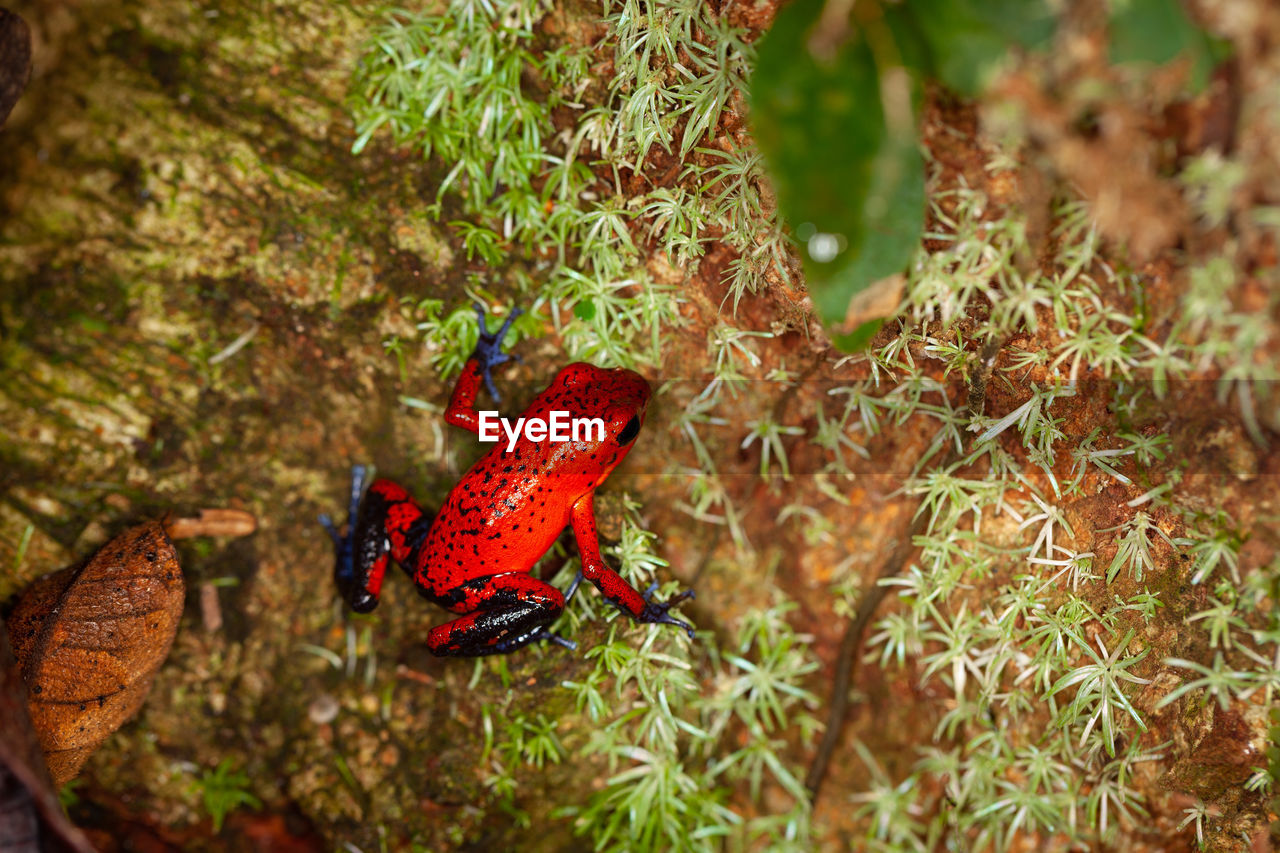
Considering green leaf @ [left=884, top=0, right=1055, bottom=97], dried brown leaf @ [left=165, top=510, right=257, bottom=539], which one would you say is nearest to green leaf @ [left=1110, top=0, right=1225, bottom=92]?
green leaf @ [left=884, top=0, right=1055, bottom=97]

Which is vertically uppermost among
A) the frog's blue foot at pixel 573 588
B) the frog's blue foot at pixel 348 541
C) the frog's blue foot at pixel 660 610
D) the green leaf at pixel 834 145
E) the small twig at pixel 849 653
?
the green leaf at pixel 834 145

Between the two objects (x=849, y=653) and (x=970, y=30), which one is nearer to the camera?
(x=970, y=30)

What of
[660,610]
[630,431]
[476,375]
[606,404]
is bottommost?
[660,610]

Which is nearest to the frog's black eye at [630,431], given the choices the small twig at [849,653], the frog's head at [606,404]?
the frog's head at [606,404]

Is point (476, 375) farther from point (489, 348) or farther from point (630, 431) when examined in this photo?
point (630, 431)

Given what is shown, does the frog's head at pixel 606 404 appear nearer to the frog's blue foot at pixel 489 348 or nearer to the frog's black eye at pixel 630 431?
the frog's black eye at pixel 630 431

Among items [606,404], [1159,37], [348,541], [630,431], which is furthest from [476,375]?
[1159,37]
